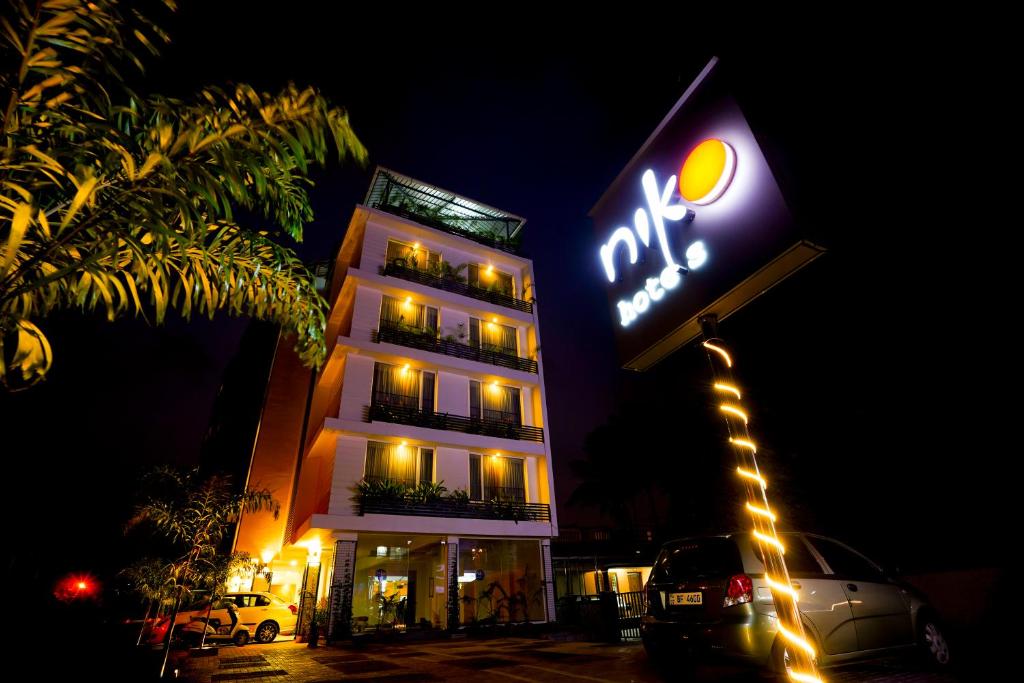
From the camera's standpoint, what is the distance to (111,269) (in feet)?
9.21

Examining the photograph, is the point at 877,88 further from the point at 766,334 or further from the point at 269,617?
the point at 269,617

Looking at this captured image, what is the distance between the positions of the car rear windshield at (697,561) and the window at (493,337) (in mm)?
15657

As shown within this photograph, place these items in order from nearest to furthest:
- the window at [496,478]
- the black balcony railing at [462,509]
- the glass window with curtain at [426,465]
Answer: the black balcony railing at [462,509] < the glass window with curtain at [426,465] < the window at [496,478]

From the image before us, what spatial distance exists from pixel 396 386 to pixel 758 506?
683 inches

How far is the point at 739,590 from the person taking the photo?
4375 mm

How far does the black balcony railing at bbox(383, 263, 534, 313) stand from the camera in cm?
1983

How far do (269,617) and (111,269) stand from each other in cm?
1594

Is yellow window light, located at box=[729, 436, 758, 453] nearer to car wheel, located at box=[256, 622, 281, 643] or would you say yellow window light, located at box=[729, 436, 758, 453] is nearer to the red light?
car wheel, located at box=[256, 622, 281, 643]

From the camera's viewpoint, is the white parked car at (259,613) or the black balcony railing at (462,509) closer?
the white parked car at (259,613)

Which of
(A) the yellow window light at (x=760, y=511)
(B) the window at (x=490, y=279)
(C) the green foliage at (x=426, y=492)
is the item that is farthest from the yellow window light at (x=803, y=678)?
(B) the window at (x=490, y=279)

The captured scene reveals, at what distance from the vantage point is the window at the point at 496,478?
58.5 feet

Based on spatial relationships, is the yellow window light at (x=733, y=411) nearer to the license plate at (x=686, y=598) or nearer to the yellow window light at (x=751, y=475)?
the yellow window light at (x=751, y=475)

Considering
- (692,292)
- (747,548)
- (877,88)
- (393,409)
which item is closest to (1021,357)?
(877,88)

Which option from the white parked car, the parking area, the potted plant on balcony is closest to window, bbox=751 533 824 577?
the parking area
